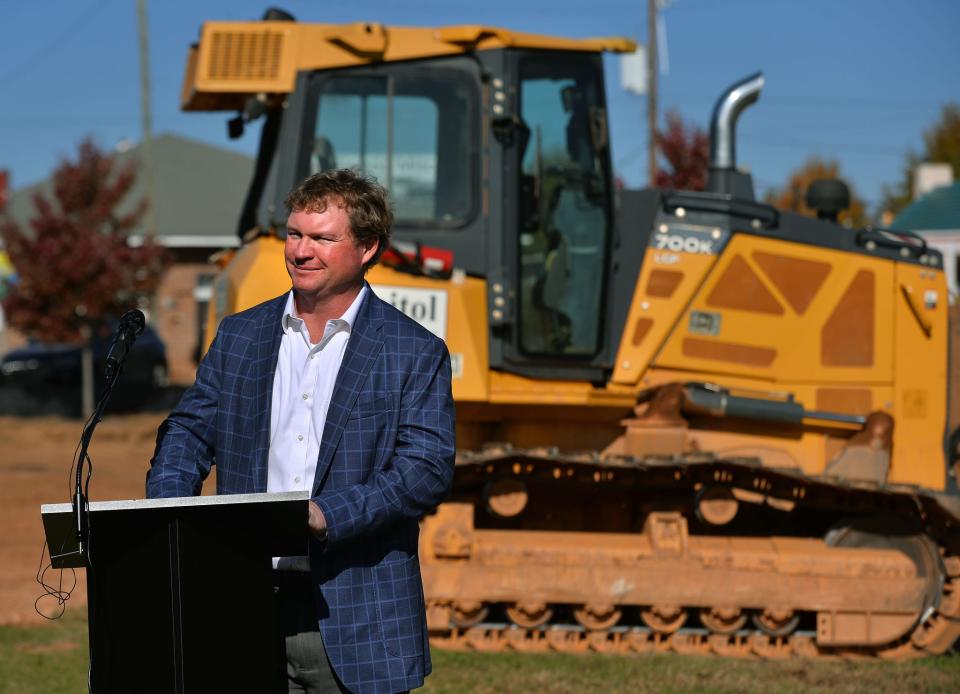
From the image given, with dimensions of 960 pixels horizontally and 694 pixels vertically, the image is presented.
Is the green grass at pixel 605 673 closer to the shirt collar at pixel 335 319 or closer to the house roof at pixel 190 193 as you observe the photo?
the shirt collar at pixel 335 319

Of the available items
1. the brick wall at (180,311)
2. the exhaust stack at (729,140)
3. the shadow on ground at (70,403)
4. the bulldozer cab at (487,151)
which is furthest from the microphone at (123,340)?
the brick wall at (180,311)

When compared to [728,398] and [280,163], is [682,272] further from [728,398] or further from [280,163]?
[280,163]

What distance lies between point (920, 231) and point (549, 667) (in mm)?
34209

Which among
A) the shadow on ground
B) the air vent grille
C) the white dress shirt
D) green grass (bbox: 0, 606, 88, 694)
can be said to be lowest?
green grass (bbox: 0, 606, 88, 694)

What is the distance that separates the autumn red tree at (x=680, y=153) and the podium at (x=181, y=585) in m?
21.3

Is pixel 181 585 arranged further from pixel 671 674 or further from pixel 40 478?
pixel 40 478

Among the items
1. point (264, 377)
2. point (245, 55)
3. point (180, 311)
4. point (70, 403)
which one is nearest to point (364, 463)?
point (264, 377)

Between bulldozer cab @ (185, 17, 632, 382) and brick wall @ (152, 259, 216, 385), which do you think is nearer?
bulldozer cab @ (185, 17, 632, 382)

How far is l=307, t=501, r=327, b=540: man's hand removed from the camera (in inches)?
118

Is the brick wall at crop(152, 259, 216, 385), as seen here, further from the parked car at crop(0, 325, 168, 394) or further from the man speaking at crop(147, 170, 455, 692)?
the man speaking at crop(147, 170, 455, 692)

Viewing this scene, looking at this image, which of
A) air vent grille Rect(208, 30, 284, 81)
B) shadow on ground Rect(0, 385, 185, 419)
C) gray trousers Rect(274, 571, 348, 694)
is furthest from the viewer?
shadow on ground Rect(0, 385, 185, 419)

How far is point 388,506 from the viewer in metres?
3.11

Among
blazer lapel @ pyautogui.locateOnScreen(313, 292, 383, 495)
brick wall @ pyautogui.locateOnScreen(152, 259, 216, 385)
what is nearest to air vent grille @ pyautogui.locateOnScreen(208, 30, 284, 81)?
blazer lapel @ pyautogui.locateOnScreen(313, 292, 383, 495)

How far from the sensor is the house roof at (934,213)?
38719 mm
